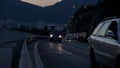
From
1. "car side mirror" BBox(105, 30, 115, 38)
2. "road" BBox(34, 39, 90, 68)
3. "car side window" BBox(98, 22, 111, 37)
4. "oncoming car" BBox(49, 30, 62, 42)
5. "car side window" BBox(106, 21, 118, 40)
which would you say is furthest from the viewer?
"oncoming car" BBox(49, 30, 62, 42)

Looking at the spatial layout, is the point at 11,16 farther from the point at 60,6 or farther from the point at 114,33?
the point at 114,33

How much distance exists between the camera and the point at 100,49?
14047 millimetres

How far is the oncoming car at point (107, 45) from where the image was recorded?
12.0 meters

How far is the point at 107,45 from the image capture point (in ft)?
42.6

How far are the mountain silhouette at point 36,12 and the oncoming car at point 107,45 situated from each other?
87.9 meters

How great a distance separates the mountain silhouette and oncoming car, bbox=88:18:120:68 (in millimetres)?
87893

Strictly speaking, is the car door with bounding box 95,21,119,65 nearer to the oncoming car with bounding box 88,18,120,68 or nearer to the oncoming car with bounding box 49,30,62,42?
the oncoming car with bounding box 88,18,120,68

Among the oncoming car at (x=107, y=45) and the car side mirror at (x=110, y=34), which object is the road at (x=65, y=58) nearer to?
the oncoming car at (x=107, y=45)

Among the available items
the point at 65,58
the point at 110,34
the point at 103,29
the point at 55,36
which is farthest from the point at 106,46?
the point at 55,36

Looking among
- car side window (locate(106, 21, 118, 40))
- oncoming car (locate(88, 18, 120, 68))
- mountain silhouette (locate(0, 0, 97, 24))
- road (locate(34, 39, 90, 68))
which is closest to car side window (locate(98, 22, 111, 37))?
oncoming car (locate(88, 18, 120, 68))

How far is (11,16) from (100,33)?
346 feet

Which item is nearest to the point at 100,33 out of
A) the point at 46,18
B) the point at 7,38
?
the point at 7,38

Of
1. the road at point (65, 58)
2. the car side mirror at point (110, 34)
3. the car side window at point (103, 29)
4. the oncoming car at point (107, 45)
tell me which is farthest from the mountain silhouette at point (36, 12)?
the car side mirror at point (110, 34)

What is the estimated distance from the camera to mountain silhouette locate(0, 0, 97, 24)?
11738 cm
